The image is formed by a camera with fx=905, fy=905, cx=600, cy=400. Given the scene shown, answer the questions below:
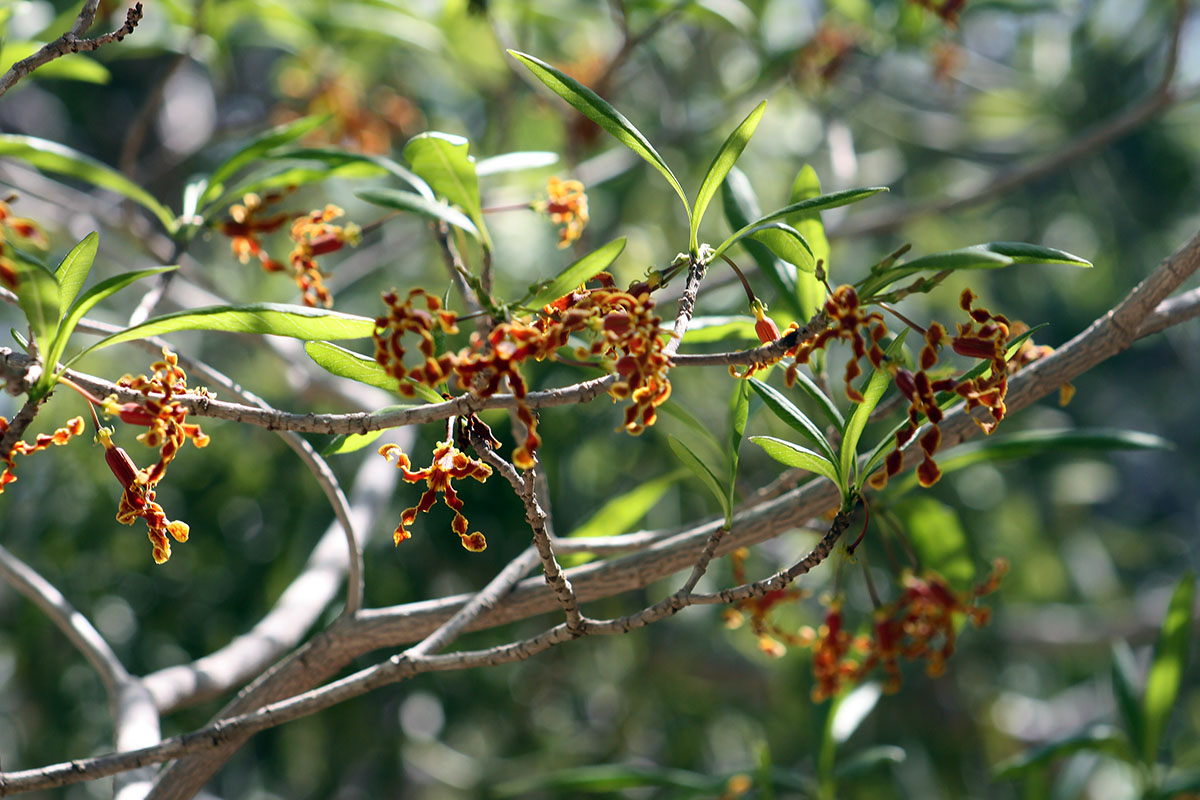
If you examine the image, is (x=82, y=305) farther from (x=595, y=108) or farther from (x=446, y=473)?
(x=595, y=108)

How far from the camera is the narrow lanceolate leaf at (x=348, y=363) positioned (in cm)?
96

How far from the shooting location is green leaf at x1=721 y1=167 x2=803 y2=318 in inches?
51.0

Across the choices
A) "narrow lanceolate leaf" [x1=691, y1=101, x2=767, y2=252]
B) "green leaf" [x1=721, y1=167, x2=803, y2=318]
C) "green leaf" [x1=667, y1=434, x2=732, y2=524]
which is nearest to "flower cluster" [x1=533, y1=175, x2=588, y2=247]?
"green leaf" [x1=721, y1=167, x2=803, y2=318]

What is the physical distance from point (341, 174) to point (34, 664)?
2153 millimetres

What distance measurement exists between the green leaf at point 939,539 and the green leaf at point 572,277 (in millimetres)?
865

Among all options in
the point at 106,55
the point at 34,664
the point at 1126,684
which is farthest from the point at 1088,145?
the point at 34,664

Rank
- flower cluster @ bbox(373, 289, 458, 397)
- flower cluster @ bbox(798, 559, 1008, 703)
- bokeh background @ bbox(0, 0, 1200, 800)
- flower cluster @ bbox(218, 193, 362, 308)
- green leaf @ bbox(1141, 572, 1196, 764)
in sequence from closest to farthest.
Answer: flower cluster @ bbox(373, 289, 458, 397) < flower cluster @ bbox(218, 193, 362, 308) < flower cluster @ bbox(798, 559, 1008, 703) < green leaf @ bbox(1141, 572, 1196, 764) < bokeh background @ bbox(0, 0, 1200, 800)

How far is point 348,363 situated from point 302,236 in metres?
0.42

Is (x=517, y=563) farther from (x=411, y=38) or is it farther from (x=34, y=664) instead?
(x=34, y=664)

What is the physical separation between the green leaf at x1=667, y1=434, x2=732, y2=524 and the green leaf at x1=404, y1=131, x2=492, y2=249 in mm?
328

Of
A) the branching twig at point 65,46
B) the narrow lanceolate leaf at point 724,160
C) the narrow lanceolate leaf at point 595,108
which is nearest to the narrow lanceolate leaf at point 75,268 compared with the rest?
the branching twig at point 65,46

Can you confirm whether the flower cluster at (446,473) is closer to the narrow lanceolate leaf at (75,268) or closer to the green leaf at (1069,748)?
the narrow lanceolate leaf at (75,268)

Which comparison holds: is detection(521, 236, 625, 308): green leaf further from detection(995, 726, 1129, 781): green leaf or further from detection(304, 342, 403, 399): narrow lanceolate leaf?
detection(995, 726, 1129, 781): green leaf

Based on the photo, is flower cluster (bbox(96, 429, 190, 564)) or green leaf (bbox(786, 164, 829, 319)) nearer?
flower cluster (bbox(96, 429, 190, 564))
